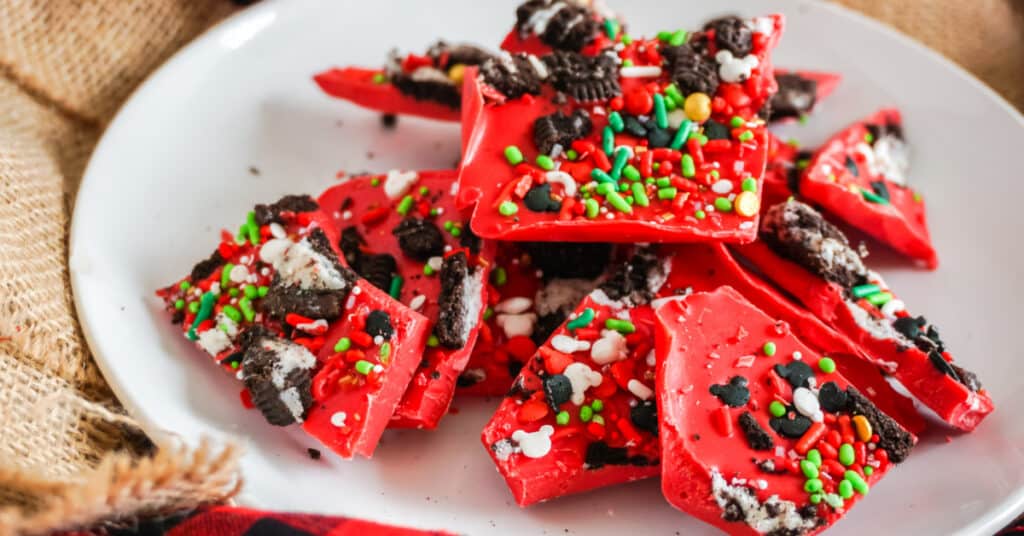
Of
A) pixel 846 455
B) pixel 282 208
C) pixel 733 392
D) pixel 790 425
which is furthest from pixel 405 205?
pixel 846 455

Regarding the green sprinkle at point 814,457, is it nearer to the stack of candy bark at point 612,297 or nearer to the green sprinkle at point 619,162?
the stack of candy bark at point 612,297

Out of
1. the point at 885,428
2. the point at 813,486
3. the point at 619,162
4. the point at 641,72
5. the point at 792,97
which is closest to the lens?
the point at 813,486

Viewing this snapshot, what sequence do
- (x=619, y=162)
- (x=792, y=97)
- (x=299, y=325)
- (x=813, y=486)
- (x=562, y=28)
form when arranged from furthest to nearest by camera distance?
(x=792, y=97) → (x=562, y=28) → (x=619, y=162) → (x=299, y=325) → (x=813, y=486)

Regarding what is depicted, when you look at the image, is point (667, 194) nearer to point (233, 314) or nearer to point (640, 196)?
point (640, 196)

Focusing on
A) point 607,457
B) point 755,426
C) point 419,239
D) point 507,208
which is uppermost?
point 507,208

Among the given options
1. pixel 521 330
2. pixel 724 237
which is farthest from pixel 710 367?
pixel 521 330

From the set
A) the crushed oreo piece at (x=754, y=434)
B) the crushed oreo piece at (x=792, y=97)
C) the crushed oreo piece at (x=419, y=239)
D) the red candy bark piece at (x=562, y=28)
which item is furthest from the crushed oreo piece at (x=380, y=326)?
the crushed oreo piece at (x=792, y=97)

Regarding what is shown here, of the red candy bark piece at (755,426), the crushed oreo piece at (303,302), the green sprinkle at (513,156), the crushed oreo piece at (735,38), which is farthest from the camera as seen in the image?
the crushed oreo piece at (735,38)
